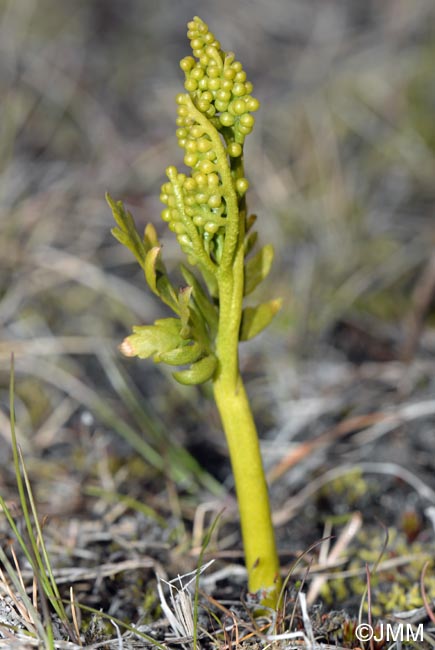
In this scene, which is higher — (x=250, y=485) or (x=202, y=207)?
(x=202, y=207)

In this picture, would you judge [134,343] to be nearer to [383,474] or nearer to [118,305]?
[383,474]

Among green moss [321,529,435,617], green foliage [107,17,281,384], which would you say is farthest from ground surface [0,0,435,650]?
green foliage [107,17,281,384]

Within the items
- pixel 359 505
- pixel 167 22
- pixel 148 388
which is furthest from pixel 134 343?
pixel 167 22

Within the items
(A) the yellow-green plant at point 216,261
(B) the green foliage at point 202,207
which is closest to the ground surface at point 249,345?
(A) the yellow-green plant at point 216,261

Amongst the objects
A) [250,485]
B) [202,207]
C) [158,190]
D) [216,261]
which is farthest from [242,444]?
[158,190]

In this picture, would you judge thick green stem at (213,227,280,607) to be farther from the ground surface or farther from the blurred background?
the blurred background

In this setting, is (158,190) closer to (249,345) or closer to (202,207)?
(249,345)
